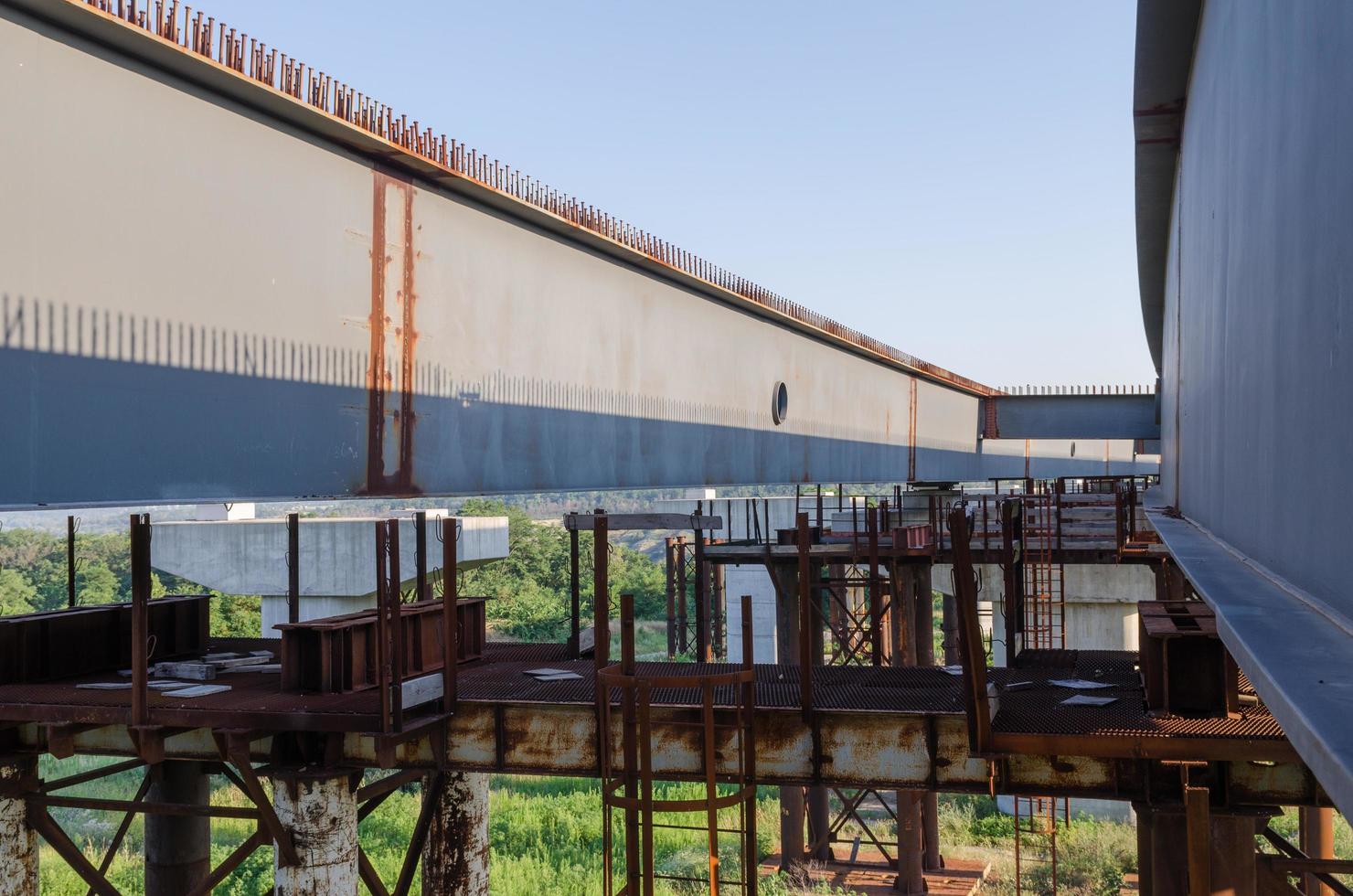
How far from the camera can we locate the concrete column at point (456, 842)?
11.7 meters

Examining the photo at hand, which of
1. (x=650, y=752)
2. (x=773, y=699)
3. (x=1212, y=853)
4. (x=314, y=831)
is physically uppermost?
(x=773, y=699)

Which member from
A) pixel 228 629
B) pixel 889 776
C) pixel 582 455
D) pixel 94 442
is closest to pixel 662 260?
pixel 582 455

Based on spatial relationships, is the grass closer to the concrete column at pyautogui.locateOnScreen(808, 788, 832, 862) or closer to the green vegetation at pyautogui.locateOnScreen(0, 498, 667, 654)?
the concrete column at pyautogui.locateOnScreen(808, 788, 832, 862)

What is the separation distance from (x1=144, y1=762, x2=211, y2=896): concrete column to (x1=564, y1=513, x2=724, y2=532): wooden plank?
5.12m

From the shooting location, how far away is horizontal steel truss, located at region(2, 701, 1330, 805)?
7727 mm

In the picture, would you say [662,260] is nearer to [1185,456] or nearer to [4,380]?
[1185,456]

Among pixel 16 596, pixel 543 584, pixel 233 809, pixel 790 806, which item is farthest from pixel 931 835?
pixel 543 584

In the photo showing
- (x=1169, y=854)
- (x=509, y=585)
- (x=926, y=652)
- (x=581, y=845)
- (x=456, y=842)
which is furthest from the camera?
(x=509, y=585)

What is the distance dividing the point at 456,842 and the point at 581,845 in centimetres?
1610

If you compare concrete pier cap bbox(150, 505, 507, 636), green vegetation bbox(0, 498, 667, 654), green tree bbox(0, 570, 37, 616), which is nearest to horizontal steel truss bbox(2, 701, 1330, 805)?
concrete pier cap bbox(150, 505, 507, 636)

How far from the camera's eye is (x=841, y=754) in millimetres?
8828

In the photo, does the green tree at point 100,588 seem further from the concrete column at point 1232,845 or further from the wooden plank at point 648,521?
the concrete column at point 1232,845

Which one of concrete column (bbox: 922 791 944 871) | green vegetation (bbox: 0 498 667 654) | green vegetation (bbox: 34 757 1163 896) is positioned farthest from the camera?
green vegetation (bbox: 0 498 667 654)

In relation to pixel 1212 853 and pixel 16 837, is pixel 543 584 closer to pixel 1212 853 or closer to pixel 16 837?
pixel 16 837
